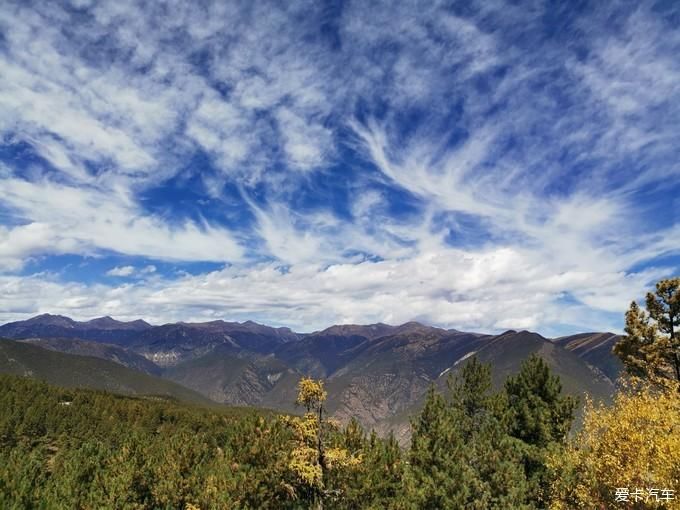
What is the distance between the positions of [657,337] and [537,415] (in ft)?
48.1

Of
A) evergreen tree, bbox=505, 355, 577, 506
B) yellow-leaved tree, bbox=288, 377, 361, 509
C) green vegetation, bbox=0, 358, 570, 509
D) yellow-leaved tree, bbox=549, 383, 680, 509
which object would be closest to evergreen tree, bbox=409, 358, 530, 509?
green vegetation, bbox=0, 358, 570, 509

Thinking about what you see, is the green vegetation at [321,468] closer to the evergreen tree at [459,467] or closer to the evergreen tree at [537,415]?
the evergreen tree at [459,467]

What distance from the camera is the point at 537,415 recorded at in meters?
50.3

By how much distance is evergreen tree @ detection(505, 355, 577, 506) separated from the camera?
155 feet

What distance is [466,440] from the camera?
5675cm

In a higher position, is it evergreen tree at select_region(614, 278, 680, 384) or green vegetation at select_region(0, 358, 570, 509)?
evergreen tree at select_region(614, 278, 680, 384)

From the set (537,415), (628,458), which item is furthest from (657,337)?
(628,458)

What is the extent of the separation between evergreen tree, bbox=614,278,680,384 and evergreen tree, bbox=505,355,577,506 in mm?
8441

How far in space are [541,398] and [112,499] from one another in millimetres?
45409

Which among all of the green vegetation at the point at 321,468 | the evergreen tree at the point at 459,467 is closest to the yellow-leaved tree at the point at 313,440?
the green vegetation at the point at 321,468

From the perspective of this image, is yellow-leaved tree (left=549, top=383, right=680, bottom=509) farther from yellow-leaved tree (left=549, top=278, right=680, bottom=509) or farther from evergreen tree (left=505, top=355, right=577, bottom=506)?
evergreen tree (left=505, top=355, right=577, bottom=506)

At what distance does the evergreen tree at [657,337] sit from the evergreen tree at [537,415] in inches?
332

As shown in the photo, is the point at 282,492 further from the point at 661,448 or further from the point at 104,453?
the point at 104,453

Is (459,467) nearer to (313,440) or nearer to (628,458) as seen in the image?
(313,440)
